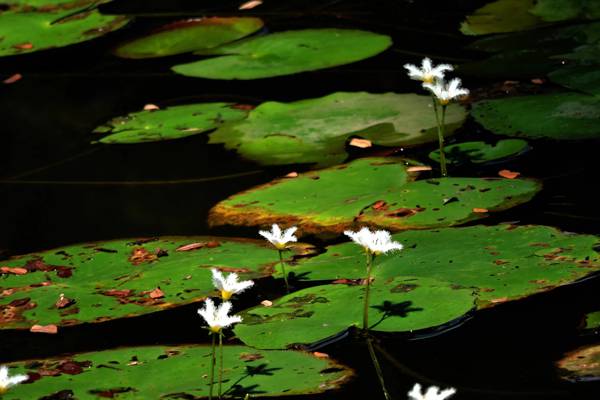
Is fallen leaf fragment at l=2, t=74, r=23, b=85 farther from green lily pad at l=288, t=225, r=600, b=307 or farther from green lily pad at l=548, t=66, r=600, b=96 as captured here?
green lily pad at l=288, t=225, r=600, b=307

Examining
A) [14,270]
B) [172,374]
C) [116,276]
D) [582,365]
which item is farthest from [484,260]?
[14,270]

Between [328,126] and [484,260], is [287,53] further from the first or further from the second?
[484,260]

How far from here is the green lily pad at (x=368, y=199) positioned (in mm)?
2986

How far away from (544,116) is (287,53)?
1.60 meters

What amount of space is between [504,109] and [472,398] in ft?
6.25

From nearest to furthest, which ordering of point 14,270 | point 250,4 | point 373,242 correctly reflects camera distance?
point 373,242
point 14,270
point 250,4

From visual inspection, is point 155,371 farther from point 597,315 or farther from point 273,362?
point 597,315

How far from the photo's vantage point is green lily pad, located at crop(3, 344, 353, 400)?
2.10m

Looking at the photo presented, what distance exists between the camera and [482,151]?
348 cm

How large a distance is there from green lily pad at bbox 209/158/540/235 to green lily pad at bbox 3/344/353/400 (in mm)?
820

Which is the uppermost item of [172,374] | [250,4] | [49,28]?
[49,28]

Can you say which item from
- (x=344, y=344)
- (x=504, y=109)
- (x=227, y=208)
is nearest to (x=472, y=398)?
(x=344, y=344)

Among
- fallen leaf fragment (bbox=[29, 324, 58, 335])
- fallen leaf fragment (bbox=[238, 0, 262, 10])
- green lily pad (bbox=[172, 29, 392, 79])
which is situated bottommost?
fallen leaf fragment (bbox=[29, 324, 58, 335])

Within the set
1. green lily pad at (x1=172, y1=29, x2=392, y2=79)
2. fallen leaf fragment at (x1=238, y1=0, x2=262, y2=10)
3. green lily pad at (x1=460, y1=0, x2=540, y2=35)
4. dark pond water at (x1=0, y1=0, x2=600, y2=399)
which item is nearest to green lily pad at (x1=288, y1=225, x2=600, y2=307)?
dark pond water at (x1=0, y1=0, x2=600, y2=399)
